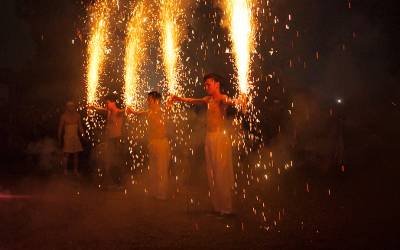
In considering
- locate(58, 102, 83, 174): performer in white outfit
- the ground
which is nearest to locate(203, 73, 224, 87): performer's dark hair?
the ground

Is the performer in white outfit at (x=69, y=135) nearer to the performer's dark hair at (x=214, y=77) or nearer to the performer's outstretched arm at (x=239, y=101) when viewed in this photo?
the performer's dark hair at (x=214, y=77)

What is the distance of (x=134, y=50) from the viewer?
53.6 ft

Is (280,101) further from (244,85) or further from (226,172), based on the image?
(226,172)

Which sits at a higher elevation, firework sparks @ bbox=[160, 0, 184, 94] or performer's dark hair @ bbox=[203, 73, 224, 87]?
firework sparks @ bbox=[160, 0, 184, 94]

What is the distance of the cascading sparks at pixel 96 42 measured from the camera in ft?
54.4

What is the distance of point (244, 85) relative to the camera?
45.7ft

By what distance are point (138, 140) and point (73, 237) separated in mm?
7399

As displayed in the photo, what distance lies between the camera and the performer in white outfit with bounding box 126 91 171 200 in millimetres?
7848

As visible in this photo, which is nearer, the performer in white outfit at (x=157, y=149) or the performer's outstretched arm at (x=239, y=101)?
the performer's outstretched arm at (x=239, y=101)

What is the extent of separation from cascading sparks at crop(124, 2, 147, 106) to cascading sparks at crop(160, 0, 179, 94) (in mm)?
803

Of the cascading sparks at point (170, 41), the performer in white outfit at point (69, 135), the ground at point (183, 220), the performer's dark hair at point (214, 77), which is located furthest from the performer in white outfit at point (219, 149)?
the cascading sparks at point (170, 41)

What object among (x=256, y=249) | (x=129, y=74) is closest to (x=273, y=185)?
(x=256, y=249)

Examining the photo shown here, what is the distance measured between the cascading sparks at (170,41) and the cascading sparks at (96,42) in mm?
2408

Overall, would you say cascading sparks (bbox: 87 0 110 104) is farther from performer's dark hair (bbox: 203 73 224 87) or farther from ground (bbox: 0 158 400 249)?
performer's dark hair (bbox: 203 73 224 87)
